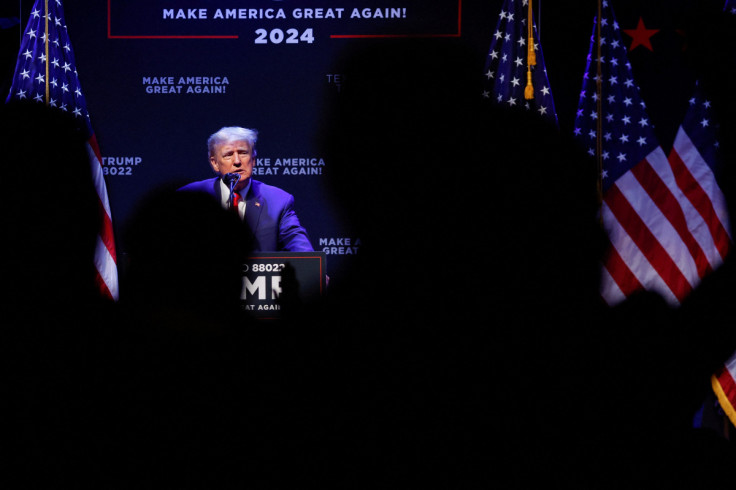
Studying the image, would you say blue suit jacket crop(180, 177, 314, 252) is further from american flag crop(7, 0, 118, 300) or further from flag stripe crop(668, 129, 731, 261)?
flag stripe crop(668, 129, 731, 261)

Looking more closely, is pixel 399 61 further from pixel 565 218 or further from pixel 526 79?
pixel 565 218

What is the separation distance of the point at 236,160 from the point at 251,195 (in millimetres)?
233

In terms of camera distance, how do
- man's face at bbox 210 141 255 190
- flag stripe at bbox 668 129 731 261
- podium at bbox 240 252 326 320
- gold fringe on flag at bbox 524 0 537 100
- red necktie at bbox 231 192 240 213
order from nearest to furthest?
podium at bbox 240 252 326 320
red necktie at bbox 231 192 240 213
flag stripe at bbox 668 129 731 261
gold fringe on flag at bbox 524 0 537 100
man's face at bbox 210 141 255 190

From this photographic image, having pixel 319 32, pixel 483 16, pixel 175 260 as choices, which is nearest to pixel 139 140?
pixel 319 32

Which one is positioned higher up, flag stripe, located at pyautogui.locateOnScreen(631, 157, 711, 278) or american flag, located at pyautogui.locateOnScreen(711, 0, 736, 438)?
flag stripe, located at pyautogui.locateOnScreen(631, 157, 711, 278)

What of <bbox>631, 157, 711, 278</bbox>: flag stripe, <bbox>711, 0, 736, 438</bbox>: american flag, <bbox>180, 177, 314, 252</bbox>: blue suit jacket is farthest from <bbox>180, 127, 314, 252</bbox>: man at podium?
<bbox>711, 0, 736, 438</bbox>: american flag

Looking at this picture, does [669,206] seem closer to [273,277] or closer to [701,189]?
[701,189]

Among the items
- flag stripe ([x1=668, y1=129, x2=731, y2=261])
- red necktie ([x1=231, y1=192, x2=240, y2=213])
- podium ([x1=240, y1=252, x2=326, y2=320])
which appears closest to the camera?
podium ([x1=240, y1=252, x2=326, y2=320])

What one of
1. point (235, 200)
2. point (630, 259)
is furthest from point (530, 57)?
point (235, 200)

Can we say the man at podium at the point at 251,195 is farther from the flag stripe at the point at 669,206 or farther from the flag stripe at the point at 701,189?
the flag stripe at the point at 701,189

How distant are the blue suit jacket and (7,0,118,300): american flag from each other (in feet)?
1.82

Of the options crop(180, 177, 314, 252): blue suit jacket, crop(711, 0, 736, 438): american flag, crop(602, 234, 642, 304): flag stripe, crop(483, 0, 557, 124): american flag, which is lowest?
crop(711, 0, 736, 438): american flag

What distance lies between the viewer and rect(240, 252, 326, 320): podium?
274 cm

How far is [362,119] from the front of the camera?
3908 mm
